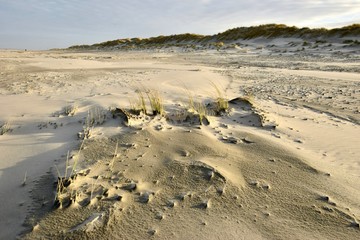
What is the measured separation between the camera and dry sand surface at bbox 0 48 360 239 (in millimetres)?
1723

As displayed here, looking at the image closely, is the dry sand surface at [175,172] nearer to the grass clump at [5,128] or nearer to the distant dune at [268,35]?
the grass clump at [5,128]

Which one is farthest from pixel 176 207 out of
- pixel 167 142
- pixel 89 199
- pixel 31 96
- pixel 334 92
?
pixel 334 92

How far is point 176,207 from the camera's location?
187 cm

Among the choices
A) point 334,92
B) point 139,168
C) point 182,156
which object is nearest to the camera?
point 139,168

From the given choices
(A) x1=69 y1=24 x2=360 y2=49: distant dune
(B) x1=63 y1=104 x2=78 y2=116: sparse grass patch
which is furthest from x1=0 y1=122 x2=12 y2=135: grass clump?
(A) x1=69 y1=24 x2=360 y2=49: distant dune

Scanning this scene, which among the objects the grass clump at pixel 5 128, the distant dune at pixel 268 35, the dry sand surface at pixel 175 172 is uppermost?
the grass clump at pixel 5 128

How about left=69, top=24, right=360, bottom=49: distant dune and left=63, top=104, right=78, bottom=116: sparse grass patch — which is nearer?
left=63, top=104, right=78, bottom=116: sparse grass patch

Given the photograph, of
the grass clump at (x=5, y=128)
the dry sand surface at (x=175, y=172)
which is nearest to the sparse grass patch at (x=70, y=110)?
the dry sand surface at (x=175, y=172)

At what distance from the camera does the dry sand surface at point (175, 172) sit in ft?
5.65

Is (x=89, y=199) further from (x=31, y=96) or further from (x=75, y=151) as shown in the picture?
(x=31, y=96)

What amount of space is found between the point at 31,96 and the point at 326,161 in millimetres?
4072

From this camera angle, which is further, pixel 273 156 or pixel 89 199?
pixel 273 156

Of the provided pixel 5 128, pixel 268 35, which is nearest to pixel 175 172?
pixel 5 128

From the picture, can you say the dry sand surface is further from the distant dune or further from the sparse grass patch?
the distant dune
